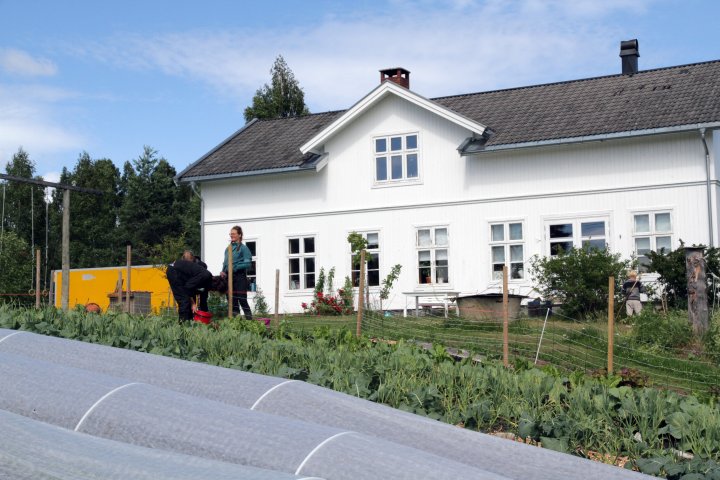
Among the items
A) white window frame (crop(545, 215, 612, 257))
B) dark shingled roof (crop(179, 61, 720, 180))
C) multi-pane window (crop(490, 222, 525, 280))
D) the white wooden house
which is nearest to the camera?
the white wooden house

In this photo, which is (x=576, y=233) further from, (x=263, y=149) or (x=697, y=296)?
(x=263, y=149)

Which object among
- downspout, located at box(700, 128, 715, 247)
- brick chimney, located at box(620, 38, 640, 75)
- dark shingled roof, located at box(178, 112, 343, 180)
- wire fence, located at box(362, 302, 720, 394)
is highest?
brick chimney, located at box(620, 38, 640, 75)

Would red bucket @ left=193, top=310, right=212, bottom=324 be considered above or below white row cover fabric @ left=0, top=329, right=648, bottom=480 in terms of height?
above

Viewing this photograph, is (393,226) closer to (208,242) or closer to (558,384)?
(208,242)

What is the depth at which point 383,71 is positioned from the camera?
28.5 m

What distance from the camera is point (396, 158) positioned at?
85.1 ft

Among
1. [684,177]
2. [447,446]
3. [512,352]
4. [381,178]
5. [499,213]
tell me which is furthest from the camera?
[381,178]

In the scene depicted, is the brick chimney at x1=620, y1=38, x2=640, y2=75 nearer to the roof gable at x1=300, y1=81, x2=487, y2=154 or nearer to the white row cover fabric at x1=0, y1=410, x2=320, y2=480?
the roof gable at x1=300, y1=81, x2=487, y2=154

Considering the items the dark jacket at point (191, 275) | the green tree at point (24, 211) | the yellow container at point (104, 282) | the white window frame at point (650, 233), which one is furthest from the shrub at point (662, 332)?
the green tree at point (24, 211)

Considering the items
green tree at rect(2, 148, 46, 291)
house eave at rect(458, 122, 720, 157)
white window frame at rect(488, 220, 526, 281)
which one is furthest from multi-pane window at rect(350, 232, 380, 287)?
green tree at rect(2, 148, 46, 291)

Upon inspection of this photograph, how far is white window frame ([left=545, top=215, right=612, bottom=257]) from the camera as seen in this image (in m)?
22.8

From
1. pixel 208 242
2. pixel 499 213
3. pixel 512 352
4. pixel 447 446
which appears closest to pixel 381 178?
pixel 499 213

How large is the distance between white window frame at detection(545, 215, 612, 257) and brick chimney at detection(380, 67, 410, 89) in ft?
24.2

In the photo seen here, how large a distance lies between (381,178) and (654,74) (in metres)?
7.90
